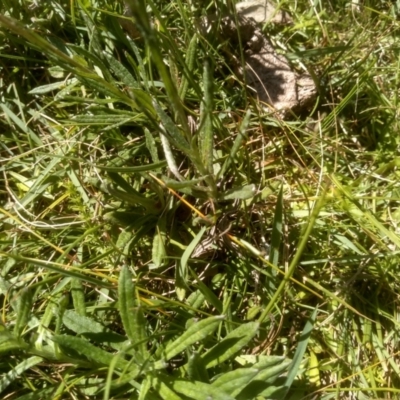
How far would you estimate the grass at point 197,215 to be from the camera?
146cm

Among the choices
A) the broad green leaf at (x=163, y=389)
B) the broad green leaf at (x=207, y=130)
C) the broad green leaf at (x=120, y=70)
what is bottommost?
the broad green leaf at (x=163, y=389)

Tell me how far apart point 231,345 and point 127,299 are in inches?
11.4

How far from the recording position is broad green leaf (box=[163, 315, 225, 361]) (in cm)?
136

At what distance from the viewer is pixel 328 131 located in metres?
1.81

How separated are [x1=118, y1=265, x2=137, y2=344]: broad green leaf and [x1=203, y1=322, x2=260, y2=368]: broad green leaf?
0.21 metres

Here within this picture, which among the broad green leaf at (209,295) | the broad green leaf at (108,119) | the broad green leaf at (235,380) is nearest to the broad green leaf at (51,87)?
the broad green leaf at (108,119)

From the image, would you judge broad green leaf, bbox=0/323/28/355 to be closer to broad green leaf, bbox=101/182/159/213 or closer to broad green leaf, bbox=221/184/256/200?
broad green leaf, bbox=101/182/159/213

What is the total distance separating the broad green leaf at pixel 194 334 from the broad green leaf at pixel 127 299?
104mm

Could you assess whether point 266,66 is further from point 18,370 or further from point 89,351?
point 18,370

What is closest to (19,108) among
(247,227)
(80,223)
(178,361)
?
(80,223)

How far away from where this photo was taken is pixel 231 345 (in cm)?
142

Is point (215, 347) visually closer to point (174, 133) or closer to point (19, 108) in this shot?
point (174, 133)

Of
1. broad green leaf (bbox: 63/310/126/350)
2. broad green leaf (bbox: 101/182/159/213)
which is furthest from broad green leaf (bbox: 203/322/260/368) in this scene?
broad green leaf (bbox: 101/182/159/213)

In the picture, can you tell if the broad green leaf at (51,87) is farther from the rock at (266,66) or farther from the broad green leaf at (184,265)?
the broad green leaf at (184,265)
